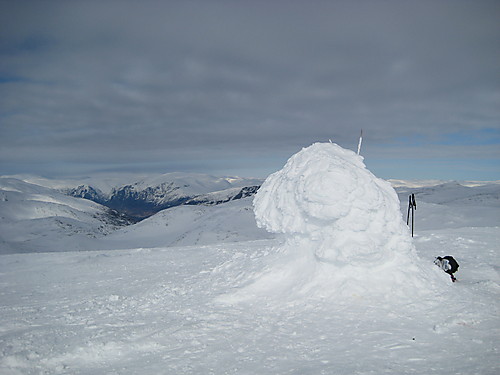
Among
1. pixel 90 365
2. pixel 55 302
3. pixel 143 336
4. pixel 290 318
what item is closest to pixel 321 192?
pixel 290 318

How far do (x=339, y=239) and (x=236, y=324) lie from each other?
402 centimetres

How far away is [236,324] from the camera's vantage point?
25.7 feet

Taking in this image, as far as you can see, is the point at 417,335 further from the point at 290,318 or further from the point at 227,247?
the point at 227,247

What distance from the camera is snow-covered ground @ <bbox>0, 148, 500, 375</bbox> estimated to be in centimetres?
596

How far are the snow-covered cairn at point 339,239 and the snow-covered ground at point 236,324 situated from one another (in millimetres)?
222

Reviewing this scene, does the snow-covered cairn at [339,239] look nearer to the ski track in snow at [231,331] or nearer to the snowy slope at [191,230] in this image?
the ski track in snow at [231,331]

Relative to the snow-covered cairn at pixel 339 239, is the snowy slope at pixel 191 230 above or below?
below

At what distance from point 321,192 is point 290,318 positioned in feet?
12.9

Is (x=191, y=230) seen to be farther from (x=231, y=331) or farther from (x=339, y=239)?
(x=231, y=331)

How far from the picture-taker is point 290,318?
8.02 meters

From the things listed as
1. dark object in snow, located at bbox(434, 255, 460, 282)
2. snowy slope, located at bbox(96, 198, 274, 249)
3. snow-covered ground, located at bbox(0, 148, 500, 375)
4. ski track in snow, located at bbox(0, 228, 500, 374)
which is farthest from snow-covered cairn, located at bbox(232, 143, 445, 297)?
snowy slope, located at bbox(96, 198, 274, 249)

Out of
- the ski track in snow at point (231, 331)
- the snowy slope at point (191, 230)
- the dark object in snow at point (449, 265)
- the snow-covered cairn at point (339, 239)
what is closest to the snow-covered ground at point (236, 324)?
the ski track in snow at point (231, 331)

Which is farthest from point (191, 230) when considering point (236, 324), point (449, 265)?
point (236, 324)

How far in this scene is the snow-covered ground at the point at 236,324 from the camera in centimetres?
596
